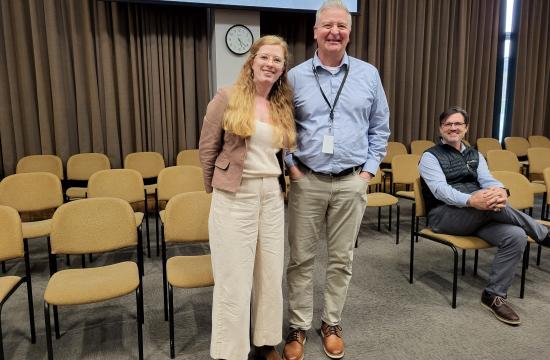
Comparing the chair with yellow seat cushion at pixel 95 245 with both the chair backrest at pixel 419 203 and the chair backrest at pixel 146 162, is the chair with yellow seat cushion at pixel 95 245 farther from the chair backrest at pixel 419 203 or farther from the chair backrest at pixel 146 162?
the chair backrest at pixel 146 162

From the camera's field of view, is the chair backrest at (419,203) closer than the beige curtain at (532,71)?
Yes

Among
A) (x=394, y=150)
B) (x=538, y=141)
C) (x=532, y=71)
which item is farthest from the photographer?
(x=532, y=71)

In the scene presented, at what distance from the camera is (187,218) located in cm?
244

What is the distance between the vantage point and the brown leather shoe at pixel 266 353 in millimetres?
2054

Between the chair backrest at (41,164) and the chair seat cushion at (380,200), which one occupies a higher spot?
the chair backrest at (41,164)

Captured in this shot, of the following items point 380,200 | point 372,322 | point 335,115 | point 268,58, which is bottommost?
point 372,322

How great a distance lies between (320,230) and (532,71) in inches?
248

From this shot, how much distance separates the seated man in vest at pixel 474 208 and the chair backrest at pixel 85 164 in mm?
3343

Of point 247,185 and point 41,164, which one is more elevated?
point 247,185

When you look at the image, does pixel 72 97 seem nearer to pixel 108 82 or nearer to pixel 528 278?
pixel 108 82

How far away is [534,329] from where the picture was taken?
7.95 ft

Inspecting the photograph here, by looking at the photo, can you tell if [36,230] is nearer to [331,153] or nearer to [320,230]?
[320,230]

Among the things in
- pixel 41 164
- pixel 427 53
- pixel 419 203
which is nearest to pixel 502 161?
pixel 427 53

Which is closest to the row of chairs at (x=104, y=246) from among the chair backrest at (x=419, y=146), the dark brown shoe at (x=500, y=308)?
the dark brown shoe at (x=500, y=308)
